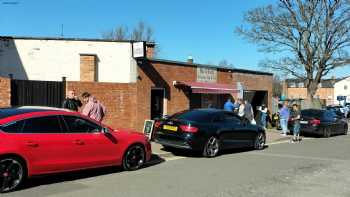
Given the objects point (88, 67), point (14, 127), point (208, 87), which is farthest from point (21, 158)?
point (208, 87)

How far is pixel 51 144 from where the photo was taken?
8570 millimetres

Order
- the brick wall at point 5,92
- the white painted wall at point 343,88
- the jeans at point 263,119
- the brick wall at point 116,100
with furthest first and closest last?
the white painted wall at point 343,88 → the jeans at point 263,119 → the brick wall at point 116,100 → the brick wall at point 5,92

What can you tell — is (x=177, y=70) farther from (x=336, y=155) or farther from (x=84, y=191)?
(x=84, y=191)

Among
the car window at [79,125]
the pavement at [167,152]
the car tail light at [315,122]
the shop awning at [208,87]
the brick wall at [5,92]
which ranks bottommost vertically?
the pavement at [167,152]

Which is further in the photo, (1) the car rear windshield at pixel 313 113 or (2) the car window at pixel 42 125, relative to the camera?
(1) the car rear windshield at pixel 313 113

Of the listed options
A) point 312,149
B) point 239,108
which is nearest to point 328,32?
point 239,108

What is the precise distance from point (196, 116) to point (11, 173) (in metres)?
6.53

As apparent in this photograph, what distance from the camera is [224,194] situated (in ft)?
26.9

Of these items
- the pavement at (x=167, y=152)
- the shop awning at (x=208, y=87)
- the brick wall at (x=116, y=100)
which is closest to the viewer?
the pavement at (x=167, y=152)

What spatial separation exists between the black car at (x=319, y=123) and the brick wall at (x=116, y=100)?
8.80 meters

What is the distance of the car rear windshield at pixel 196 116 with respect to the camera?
13389mm

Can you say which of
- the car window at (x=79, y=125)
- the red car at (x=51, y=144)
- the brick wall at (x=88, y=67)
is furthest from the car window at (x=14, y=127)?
the brick wall at (x=88, y=67)

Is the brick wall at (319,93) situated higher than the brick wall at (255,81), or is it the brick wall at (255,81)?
the brick wall at (319,93)

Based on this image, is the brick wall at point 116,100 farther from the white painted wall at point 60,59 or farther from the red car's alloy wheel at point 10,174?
the red car's alloy wheel at point 10,174
